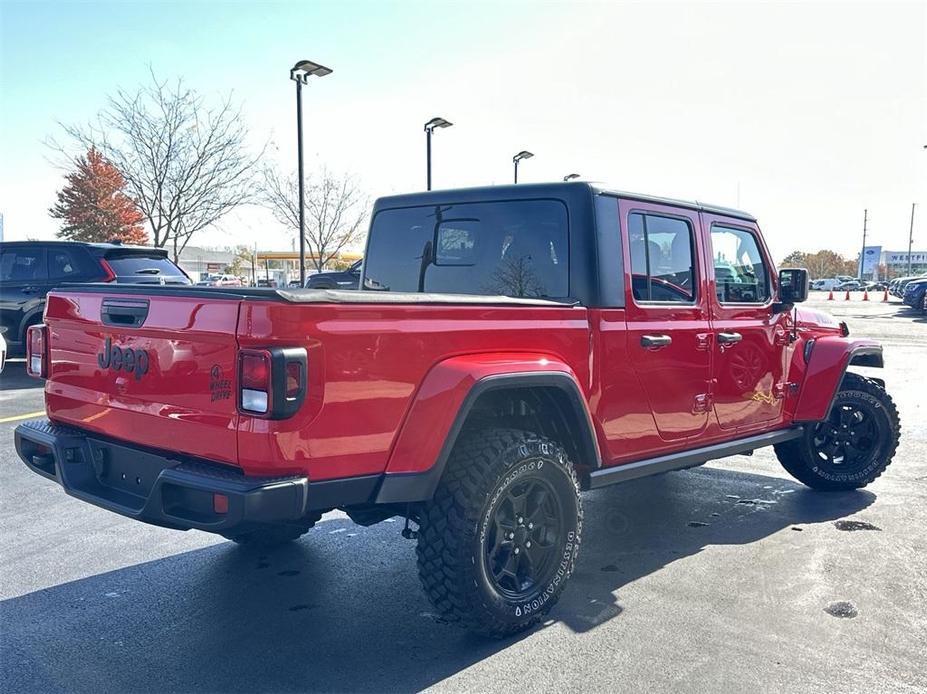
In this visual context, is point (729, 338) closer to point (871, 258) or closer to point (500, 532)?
point (500, 532)

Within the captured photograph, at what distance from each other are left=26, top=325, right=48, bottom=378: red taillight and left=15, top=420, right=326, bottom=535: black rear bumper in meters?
0.29

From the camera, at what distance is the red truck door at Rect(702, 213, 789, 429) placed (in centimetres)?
440

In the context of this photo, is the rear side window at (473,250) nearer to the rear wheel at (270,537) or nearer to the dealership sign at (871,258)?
the rear wheel at (270,537)

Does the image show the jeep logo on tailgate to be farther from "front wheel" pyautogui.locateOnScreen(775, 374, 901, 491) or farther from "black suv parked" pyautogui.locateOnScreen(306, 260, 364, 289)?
"front wheel" pyautogui.locateOnScreen(775, 374, 901, 491)

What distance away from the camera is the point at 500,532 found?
10.6 ft

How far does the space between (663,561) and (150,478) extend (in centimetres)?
264

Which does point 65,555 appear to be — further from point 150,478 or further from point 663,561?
point 663,561

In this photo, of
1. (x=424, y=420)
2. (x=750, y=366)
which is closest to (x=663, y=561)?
(x=750, y=366)

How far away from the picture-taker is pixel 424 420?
9.51ft

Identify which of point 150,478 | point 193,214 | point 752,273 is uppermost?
point 193,214

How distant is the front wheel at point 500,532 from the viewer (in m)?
3.00

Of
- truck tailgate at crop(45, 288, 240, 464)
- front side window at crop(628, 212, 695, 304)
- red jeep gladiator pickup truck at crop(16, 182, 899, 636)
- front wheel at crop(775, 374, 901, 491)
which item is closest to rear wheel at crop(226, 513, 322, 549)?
red jeep gladiator pickup truck at crop(16, 182, 899, 636)

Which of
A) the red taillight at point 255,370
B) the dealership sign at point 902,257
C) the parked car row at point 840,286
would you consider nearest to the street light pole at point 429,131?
the red taillight at point 255,370

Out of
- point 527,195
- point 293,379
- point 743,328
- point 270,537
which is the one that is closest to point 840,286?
point 743,328
